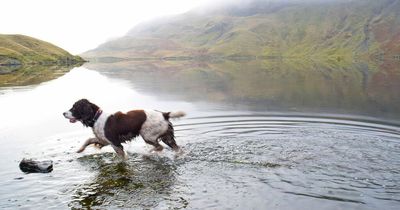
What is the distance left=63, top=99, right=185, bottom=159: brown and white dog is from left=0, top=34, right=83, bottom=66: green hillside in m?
131

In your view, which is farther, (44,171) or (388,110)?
(388,110)

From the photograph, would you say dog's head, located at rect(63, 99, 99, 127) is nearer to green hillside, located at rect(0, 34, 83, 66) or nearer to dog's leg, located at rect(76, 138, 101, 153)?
dog's leg, located at rect(76, 138, 101, 153)

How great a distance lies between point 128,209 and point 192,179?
2908 mm

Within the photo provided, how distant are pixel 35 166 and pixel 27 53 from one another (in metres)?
161

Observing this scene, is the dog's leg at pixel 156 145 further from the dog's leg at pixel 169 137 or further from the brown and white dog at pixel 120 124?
the dog's leg at pixel 169 137

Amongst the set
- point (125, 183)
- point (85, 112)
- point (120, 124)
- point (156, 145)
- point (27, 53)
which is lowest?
point (125, 183)

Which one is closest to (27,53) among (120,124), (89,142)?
(89,142)

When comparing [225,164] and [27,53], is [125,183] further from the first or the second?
[27,53]

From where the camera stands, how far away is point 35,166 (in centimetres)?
1345

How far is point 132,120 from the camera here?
48.8 ft

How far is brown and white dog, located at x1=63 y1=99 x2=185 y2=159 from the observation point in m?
14.8

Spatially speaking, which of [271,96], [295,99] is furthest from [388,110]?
[271,96]

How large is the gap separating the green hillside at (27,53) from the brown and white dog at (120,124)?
131184 millimetres

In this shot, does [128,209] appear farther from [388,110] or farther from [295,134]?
[388,110]
